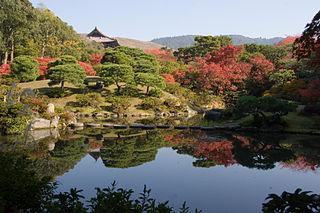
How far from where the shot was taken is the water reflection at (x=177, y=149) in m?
6.68

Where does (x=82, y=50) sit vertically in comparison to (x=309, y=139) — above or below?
above

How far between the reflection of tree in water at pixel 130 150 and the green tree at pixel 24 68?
62.0 feet

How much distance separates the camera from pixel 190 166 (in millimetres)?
6641

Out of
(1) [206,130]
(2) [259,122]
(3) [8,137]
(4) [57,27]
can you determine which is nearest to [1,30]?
(4) [57,27]

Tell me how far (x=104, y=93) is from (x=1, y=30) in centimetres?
1467

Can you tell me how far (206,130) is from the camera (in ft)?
41.7

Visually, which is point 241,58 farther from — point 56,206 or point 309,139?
point 56,206

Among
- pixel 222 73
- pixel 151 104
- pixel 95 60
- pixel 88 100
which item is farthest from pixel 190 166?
pixel 95 60

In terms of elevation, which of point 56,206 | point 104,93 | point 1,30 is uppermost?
point 1,30

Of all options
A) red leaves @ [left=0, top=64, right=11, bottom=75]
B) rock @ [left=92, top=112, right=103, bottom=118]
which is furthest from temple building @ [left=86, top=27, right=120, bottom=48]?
rock @ [left=92, top=112, right=103, bottom=118]

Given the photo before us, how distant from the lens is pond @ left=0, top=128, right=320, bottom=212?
4.75m

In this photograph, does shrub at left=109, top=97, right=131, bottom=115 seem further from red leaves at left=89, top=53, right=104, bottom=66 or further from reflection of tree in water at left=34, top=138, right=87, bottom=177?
red leaves at left=89, top=53, right=104, bottom=66

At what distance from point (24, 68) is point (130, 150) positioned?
21.2m

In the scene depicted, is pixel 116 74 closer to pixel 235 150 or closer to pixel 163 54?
pixel 235 150
